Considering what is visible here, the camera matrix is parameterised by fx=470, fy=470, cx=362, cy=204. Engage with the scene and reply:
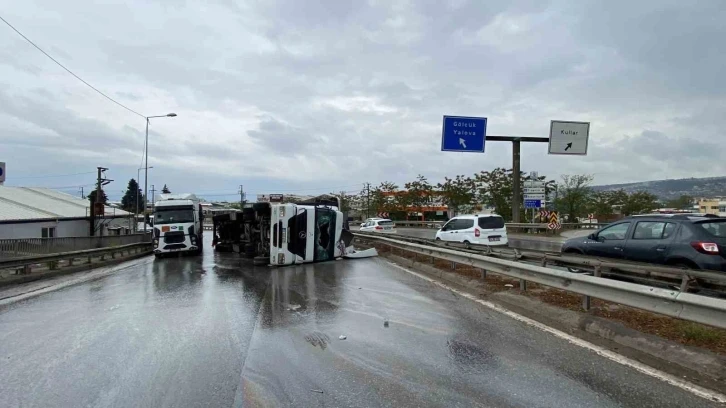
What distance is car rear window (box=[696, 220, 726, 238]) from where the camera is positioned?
808cm

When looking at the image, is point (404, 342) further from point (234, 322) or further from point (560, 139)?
point (560, 139)

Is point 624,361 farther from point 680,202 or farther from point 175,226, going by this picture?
point 680,202

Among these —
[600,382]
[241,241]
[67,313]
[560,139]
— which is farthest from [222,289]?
[560,139]

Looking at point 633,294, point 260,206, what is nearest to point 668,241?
point 633,294

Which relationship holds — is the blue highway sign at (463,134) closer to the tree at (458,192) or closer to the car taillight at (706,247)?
the car taillight at (706,247)

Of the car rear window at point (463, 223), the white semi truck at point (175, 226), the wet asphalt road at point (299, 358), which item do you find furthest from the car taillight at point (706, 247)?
the white semi truck at point (175, 226)

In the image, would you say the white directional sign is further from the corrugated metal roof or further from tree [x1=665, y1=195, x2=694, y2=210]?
the corrugated metal roof

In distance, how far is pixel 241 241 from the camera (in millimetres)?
25469

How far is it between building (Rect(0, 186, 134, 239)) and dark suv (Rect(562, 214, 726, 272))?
3858 centimetres

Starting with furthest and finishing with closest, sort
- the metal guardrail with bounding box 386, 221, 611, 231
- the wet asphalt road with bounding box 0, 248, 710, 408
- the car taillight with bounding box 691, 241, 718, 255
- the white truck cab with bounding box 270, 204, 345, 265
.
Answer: the metal guardrail with bounding box 386, 221, 611, 231
the white truck cab with bounding box 270, 204, 345, 265
the car taillight with bounding box 691, 241, 718, 255
the wet asphalt road with bounding box 0, 248, 710, 408

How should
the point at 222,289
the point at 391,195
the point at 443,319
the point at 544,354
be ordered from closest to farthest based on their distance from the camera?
the point at 544,354, the point at 443,319, the point at 222,289, the point at 391,195

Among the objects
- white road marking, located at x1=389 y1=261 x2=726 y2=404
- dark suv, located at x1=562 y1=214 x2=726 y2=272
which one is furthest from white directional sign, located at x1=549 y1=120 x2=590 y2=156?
white road marking, located at x1=389 y1=261 x2=726 y2=404

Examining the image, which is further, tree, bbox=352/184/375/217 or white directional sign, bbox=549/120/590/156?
tree, bbox=352/184/375/217

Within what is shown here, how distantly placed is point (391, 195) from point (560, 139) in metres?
51.7
